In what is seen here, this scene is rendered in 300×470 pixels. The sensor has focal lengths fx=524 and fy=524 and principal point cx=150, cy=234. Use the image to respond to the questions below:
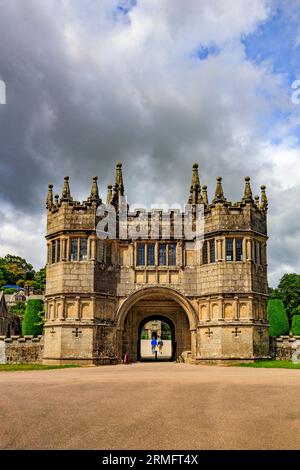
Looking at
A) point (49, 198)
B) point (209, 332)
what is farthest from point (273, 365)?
point (49, 198)

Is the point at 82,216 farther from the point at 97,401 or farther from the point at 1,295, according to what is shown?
the point at 1,295

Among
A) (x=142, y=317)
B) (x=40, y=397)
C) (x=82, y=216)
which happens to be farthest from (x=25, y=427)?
(x=142, y=317)

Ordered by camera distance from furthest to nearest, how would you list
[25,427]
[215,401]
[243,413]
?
[215,401], [243,413], [25,427]

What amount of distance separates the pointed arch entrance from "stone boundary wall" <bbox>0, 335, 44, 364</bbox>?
17.3ft

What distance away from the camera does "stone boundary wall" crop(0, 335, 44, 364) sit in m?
33.4

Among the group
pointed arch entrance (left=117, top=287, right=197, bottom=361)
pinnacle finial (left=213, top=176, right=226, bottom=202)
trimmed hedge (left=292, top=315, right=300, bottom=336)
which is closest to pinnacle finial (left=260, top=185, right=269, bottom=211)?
pinnacle finial (left=213, top=176, right=226, bottom=202)

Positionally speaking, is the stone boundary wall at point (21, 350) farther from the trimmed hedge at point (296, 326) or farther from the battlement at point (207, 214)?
the trimmed hedge at point (296, 326)

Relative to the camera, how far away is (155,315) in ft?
119

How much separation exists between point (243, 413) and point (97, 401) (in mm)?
3906

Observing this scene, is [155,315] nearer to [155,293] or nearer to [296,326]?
[155,293]

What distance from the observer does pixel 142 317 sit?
3616 centimetres

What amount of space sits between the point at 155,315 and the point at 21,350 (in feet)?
30.3

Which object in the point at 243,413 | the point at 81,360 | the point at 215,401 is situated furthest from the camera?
the point at 81,360

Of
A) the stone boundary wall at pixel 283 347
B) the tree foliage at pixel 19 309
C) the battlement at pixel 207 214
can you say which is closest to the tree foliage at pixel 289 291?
the tree foliage at pixel 19 309
